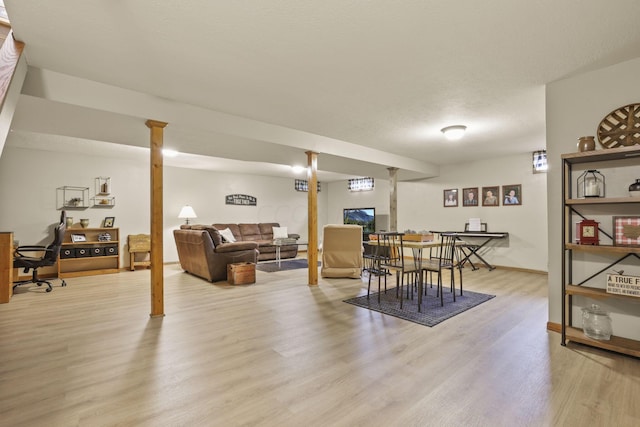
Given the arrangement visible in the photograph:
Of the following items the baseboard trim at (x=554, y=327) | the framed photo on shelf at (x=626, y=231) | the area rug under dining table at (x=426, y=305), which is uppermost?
the framed photo on shelf at (x=626, y=231)

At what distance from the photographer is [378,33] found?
7.27 feet

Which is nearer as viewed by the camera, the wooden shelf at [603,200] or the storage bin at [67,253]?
the wooden shelf at [603,200]

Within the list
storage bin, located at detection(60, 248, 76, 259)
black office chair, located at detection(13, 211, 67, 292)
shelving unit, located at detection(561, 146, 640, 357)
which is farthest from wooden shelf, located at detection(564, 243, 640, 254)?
storage bin, located at detection(60, 248, 76, 259)

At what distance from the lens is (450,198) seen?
746 centimetres

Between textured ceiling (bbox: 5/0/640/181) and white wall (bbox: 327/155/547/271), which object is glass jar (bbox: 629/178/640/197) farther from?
white wall (bbox: 327/155/547/271)

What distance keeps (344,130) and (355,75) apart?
175cm

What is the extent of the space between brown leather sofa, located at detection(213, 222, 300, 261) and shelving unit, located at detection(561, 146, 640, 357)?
243 inches

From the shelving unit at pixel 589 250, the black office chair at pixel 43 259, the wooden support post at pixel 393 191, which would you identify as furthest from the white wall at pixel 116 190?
the shelving unit at pixel 589 250

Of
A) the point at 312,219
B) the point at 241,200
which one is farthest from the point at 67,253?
the point at 312,219

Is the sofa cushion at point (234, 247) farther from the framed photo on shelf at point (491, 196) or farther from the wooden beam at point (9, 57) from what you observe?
the framed photo on shelf at point (491, 196)

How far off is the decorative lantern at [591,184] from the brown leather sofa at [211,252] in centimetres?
468

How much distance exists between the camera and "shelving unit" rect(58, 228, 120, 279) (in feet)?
18.7

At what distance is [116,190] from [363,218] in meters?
6.73

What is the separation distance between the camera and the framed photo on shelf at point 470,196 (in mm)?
6984
